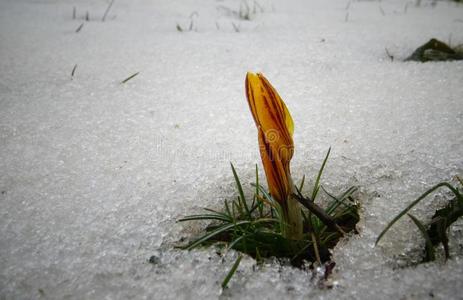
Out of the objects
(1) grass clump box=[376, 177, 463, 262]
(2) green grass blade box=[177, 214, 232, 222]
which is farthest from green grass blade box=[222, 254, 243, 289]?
(1) grass clump box=[376, 177, 463, 262]

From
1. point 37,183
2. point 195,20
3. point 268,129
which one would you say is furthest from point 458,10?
point 37,183

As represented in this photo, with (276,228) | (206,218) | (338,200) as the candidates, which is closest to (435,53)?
(338,200)

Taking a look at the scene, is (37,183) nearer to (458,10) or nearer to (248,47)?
(248,47)

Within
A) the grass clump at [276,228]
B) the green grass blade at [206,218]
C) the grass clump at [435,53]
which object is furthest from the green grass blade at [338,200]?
the grass clump at [435,53]

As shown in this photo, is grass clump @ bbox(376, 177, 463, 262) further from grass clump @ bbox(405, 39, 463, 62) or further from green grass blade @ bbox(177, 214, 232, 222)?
grass clump @ bbox(405, 39, 463, 62)

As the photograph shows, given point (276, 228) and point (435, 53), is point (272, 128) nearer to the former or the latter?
point (276, 228)

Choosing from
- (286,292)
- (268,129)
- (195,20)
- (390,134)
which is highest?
(195,20)
